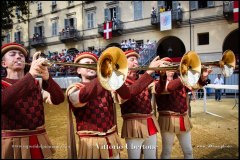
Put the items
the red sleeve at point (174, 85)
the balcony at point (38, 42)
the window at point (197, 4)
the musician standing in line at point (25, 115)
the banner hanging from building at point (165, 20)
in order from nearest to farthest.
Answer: the musician standing in line at point (25, 115) → the red sleeve at point (174, 85) → the window at point (197, 4) → the banner hanging from building at point (165, 20) → the balcony at point (38, 42)

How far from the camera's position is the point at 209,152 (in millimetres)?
5285

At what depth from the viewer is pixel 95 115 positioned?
300 centimetres

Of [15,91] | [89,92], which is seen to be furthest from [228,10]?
[15,91]

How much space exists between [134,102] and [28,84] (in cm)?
166

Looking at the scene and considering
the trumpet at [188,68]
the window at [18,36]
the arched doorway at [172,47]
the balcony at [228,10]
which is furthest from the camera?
the window at [18,36]

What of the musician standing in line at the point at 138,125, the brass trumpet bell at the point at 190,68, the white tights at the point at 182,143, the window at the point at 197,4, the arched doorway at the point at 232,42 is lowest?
the white tights at the point at 182,143

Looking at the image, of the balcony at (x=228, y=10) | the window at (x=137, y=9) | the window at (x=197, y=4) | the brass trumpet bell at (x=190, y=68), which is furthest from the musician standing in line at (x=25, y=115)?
the window at (x=137, y=9)

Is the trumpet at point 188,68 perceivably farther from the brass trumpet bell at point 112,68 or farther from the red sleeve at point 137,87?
the brass trumpet bell at point 112,68

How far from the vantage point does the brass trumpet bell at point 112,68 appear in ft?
9.10

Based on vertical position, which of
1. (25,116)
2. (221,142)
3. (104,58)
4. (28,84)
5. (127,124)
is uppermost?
(104,58)

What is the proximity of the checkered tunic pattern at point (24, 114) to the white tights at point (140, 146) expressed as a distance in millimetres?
1339

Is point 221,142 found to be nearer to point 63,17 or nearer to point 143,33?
point 143,33

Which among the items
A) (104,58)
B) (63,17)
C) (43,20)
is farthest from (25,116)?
→ (43,20)

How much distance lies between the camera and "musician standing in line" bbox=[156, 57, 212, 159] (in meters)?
4.03
